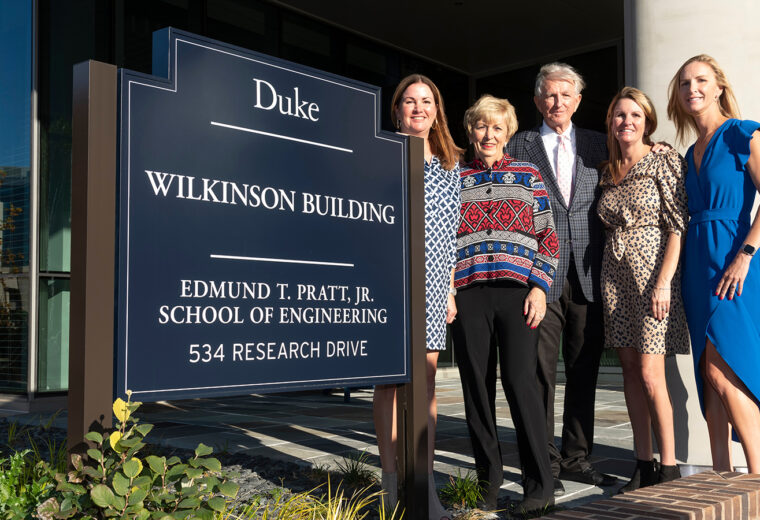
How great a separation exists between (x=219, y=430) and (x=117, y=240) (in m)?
4.56

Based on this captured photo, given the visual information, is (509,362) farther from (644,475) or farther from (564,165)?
(564,165)

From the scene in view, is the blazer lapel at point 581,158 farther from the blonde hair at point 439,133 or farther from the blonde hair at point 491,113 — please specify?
the blonde hair at point 439,133

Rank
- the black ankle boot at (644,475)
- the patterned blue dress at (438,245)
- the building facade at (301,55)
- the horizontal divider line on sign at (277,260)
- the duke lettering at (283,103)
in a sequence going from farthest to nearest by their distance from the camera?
the building facade at (301,55), the black ankle boot at (644,475), the patterned blue dress at (438,245), the duke lettering at (283,103), the horizontal divider line on sign at (277,260)

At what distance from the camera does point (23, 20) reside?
895 centimetres

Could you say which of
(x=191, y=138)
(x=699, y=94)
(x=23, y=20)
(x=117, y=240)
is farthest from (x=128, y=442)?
(x=23, y=20)

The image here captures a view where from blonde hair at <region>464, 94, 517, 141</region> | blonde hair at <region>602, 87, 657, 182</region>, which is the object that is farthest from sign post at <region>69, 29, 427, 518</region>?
blonde hair at <region>602, 87, 657, 182</region>

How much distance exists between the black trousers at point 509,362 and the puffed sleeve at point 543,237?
5.0 inches

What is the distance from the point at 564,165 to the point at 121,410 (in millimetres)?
2969

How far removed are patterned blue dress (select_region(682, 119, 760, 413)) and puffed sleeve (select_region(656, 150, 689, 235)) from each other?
2.8 inches

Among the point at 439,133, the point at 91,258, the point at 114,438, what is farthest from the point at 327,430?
the point at 91,258

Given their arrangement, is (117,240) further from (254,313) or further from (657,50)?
(657,50)

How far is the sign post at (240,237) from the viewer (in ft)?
7.68

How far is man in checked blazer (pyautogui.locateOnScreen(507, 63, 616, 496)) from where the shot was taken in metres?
4.29

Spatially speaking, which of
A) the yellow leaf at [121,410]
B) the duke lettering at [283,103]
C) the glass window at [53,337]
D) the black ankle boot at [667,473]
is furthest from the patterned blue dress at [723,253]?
the glass window at [53,337]
